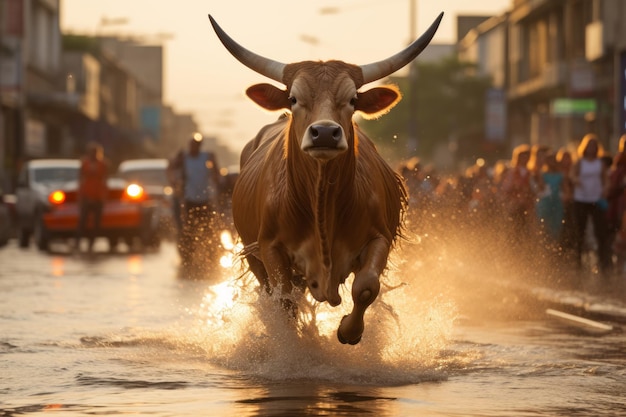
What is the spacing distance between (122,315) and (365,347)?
4.43 m

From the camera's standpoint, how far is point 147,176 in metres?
33.5

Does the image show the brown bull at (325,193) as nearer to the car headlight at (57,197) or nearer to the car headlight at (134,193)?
the car headlight at (134,193)

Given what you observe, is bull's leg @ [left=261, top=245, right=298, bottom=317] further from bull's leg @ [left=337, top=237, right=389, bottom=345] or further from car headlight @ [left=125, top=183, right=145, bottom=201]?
car headlight @ [left=125, top=183, right=145, bottom=201]

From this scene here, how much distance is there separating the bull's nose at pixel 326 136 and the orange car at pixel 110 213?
766 inches

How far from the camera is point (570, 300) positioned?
16.5m

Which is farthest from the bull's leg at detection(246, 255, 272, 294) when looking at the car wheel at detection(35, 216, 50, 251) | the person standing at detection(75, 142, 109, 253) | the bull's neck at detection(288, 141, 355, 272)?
the car wheel at detection(35, 216, 50, 251)

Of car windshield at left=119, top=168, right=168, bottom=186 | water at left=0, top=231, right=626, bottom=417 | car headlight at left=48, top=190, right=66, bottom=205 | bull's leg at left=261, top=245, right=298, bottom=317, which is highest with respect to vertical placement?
car windshield at left=119, top=168, right=168, bottom=186

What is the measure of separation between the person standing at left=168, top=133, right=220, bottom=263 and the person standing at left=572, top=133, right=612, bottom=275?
15.8 ft

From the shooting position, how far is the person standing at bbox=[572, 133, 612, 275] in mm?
21391

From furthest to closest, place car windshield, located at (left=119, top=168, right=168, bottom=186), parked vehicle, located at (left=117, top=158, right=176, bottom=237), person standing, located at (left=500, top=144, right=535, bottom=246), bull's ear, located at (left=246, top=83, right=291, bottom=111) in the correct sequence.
Answer: 1. car windshield, located at (left=119, top=168, right=168, bottom=186)
2. parked vehicle, located at (left=117, top=158, right=176, bottom=237)
3. person standing, located at (left=500, top=144, right=535, bottom=246)
4. bull's ear, located at (left=246, top=83, right=291, bottom=111)

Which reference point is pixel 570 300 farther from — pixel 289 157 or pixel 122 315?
pixel 289 157

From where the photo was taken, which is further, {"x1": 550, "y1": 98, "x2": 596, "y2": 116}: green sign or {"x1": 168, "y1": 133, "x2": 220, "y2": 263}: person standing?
{"x1": 550, "y1": 98, "x2": 596, "y2": 116}: green sign

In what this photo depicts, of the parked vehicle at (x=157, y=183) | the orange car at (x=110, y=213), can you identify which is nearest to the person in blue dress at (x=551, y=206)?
the orange car at (x=110, y=213)

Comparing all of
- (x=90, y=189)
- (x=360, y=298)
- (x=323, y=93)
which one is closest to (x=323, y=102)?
(x=323, y=93)
